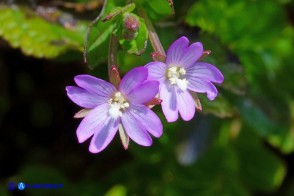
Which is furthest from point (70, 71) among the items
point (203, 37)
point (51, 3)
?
point (203, 37)

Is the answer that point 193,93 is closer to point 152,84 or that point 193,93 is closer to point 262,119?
point 152,84

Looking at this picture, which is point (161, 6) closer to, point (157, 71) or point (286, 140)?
point (157, 71)

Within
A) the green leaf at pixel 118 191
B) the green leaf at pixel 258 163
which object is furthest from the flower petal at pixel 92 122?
the green leaf at pixel 258 163

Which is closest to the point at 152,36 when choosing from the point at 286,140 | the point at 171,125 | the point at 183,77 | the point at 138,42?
the point at 138,42

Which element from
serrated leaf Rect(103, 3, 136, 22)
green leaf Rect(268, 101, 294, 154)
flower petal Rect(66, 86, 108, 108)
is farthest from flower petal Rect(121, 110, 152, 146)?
green leaf Rect(268, 101, 294, 154)

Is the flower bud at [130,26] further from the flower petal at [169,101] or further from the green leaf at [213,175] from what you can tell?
the green leaf at [213,175]

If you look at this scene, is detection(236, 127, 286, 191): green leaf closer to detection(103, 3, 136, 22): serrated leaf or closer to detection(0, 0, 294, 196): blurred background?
detection(0, 0, 294, 196): blurred background
